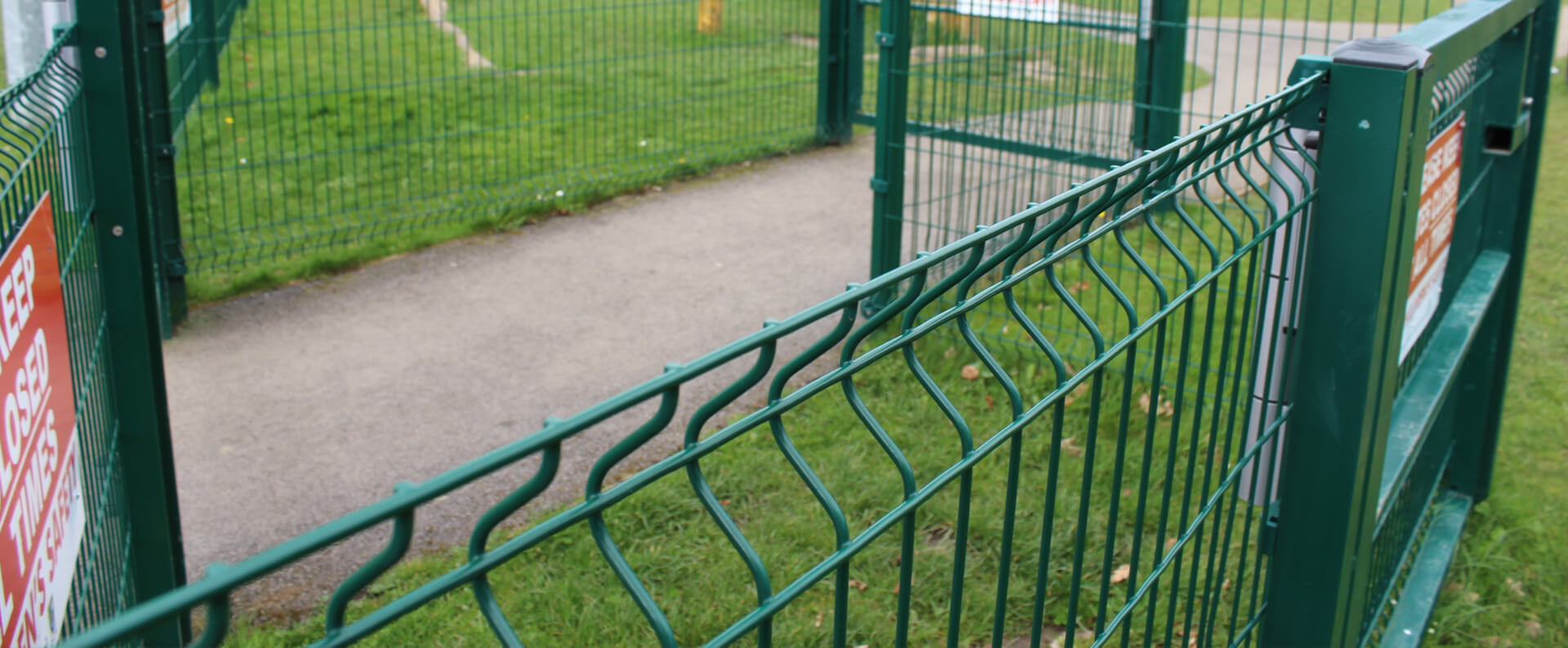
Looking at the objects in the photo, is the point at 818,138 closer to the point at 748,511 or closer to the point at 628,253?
the point at 628,253

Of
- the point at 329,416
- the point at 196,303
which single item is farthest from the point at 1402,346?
the point at 196,303

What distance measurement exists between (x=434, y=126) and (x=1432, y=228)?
19.8 feet

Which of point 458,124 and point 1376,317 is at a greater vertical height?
point 1376,317

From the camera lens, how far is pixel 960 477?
5.42 ft

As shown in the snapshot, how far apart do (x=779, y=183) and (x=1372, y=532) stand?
5462mm

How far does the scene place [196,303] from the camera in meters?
5.70

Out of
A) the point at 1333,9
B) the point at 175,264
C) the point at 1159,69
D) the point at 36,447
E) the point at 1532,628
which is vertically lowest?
the point at 1532,628

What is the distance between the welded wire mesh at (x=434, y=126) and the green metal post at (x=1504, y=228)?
422cm

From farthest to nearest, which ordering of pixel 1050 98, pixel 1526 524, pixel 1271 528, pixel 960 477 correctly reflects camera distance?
pixel 1050 98, pixel 1526 524, pixel 1271 528, pixel 960 477

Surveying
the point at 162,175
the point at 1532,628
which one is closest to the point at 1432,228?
the point at 1532,628

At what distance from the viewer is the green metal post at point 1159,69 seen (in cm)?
616

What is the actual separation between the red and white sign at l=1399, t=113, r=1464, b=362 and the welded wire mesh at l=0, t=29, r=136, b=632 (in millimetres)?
2278

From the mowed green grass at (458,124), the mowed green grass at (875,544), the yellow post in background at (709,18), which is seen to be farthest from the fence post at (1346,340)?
the yellow post in background at (709,18)

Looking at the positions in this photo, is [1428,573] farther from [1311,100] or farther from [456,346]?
[456,346]
